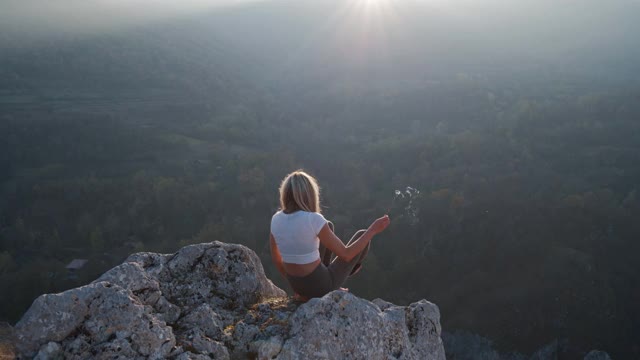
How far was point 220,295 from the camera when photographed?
4988mm

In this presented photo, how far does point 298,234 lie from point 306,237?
0.07 metres

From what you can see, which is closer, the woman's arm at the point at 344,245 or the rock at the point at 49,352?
the rock at the point at 49,352

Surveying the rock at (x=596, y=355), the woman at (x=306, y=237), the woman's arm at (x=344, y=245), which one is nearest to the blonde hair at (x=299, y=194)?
the woman at (x=306, y=237)

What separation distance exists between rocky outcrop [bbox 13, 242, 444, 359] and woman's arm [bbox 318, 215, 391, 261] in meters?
0.53

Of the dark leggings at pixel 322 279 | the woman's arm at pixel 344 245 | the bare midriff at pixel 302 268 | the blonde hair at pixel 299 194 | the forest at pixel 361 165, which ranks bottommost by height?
the forest at pixel 361 165

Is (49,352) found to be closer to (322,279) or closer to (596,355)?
(322,279)

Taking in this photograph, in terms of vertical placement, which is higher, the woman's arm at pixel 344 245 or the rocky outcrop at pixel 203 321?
the woman's arm at pixel 344 245

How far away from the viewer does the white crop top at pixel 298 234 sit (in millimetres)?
4602

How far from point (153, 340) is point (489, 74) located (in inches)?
2888

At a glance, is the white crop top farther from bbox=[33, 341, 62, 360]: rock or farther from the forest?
the forest

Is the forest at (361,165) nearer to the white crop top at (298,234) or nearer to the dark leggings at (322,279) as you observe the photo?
the dark leggings at (322,279)

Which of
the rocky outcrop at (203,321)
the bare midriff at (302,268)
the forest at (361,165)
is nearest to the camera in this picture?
the rocky outcrop at (203,321)

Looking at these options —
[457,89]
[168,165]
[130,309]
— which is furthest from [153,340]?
[457,89]

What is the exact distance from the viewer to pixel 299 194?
15.0ft
